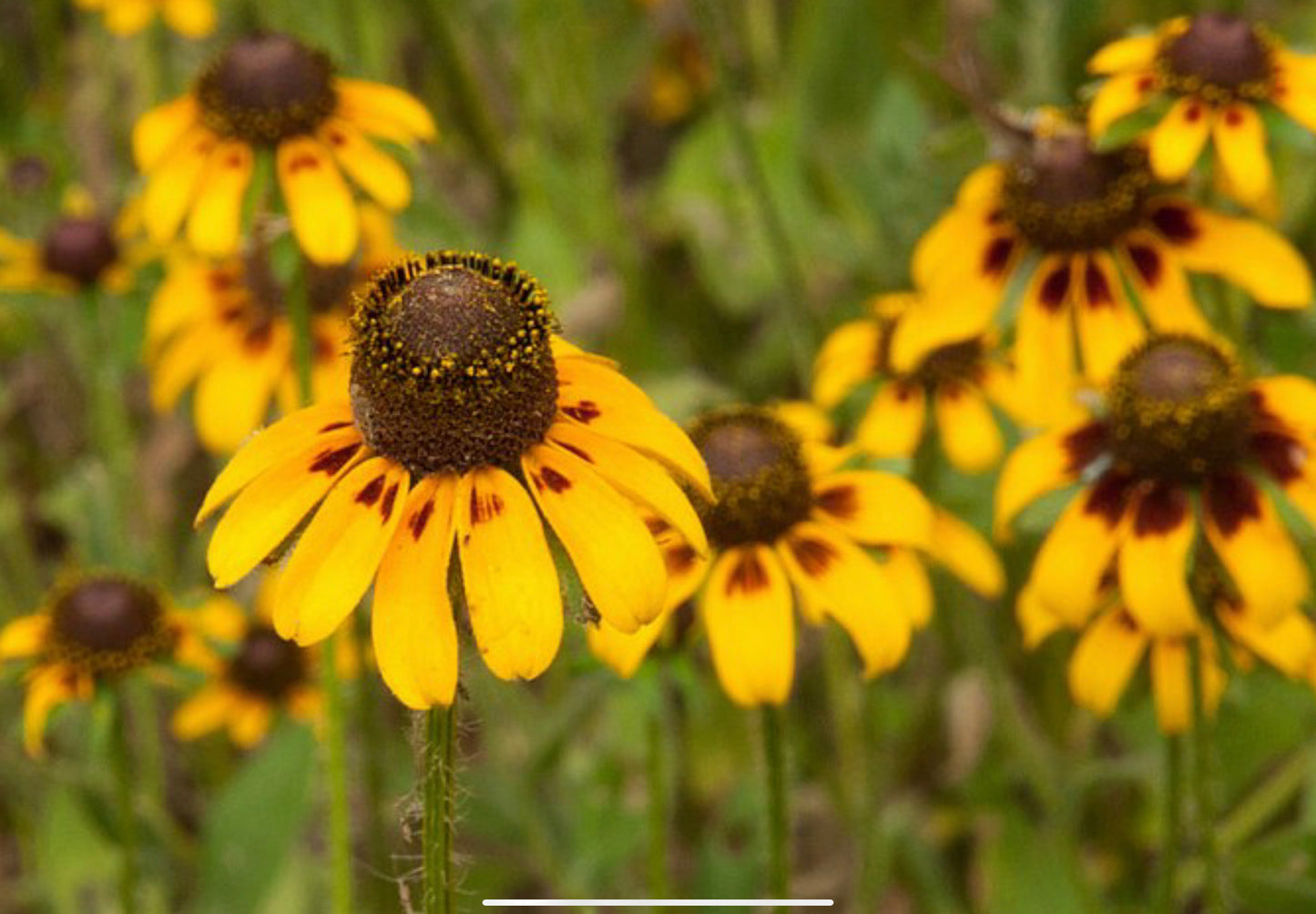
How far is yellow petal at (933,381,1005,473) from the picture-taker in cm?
180

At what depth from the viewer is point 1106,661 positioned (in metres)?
1.60

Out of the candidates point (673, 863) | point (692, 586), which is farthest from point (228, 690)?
point (692, 586)

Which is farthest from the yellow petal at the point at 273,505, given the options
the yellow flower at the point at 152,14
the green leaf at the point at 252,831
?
the yellow flower at the point at 152,14

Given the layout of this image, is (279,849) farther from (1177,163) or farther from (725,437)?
(1177,163)

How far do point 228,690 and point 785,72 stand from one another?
1.47 metres

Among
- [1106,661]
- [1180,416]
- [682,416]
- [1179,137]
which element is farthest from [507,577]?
[682,416]

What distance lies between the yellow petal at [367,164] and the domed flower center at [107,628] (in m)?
0.46

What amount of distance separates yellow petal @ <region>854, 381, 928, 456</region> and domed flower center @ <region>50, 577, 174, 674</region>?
0.69 metres

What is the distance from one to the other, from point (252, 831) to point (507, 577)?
3.90 feet

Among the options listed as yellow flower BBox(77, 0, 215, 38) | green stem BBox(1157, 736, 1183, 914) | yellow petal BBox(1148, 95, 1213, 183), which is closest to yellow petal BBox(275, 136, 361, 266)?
yellow petal BBox(1148, 95, 1213, 183)

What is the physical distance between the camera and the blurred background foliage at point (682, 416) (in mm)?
2051

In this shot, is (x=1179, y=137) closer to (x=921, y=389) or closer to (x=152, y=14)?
(x=921, y=389)

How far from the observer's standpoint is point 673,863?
2545mm

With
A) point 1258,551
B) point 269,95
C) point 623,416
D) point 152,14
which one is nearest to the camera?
point 623,416
